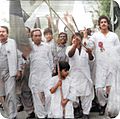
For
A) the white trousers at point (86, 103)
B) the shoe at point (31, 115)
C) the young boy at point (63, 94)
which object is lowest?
the shoe at point (31, 115)

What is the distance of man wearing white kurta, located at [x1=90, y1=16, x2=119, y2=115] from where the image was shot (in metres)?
5.30

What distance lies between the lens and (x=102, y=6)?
5996 millimetres

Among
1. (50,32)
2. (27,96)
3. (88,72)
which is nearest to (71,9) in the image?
(50,32)

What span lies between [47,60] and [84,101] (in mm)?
669

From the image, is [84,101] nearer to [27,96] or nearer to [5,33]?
[27,96]

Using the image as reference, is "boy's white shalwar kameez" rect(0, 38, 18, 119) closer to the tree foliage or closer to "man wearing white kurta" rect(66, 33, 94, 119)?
"man wearing white kurta" rect(66, 33, 94, 119)

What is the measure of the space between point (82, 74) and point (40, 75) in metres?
0.50

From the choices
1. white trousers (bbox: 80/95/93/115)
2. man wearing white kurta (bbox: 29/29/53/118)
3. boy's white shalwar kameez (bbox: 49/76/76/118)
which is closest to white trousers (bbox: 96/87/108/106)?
white trousers (bbox: 80/95/93/115)

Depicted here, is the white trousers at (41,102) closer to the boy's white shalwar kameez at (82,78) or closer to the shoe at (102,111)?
the boy's white shalwar kameez at (82,78)

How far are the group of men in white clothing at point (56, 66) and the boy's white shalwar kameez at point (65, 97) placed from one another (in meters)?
0.06

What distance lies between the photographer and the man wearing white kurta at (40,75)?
5.25 m

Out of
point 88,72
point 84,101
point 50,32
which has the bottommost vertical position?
point 84,101

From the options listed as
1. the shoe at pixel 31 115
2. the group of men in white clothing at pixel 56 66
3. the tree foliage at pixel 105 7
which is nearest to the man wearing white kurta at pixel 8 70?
the group of men in white clothing at pixel 56 66

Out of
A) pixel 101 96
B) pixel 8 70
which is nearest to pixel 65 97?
pixel 101 96
